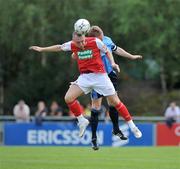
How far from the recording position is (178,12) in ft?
154

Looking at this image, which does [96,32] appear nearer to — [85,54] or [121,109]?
[85,54]

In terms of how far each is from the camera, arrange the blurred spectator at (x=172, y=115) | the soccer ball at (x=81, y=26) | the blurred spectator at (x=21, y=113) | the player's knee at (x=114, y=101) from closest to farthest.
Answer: the soccer ball at (x=81, y=26), the player's knee at (x=114, y=101), the blurred spectator at (x=172, y=115), the blurred spectator at (x=21, y=113)

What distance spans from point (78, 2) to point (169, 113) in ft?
59.5

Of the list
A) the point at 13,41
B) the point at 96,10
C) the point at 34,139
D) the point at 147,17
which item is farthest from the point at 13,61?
the point at 34,139

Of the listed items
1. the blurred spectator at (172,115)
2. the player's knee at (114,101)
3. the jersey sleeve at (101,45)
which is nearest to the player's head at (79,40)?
the jersey sleeve at (101,45)

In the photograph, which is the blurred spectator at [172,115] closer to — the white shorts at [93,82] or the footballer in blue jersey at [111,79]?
the footballer in blue jersey at [111,79]

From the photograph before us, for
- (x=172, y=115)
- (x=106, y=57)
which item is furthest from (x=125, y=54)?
(x=172, y=115)

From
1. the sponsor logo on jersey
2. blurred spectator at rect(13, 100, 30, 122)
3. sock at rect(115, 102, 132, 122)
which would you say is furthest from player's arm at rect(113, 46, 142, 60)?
blurred spectator at rect(13, 100, 30, 122)

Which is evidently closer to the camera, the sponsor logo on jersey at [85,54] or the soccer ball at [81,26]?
the soccer ball at [81,26]
